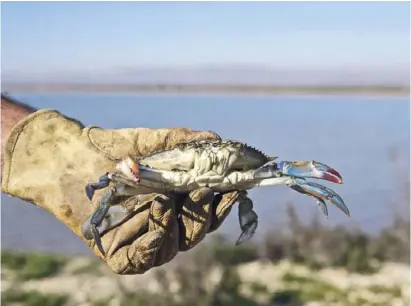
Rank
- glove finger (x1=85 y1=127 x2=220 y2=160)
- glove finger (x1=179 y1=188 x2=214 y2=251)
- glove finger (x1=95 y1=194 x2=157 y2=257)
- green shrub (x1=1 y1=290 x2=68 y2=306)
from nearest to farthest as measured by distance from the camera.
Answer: glove finger (x1=179 y1=188 x2=214 y2=251) < glove finger (x1=95 y1=194 x2=157 y2=257) < glove finger (x1=85 y1=127 x2=220 y2=160) < green shrub (x1=1 y1=290 x2=68 y2=306)

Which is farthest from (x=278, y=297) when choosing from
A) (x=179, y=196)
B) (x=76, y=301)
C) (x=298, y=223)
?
(x=179, y=196)

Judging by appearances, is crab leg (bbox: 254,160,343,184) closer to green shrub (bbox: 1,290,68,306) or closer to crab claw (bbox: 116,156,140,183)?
crab claw (bbox: 116,156,140,183)

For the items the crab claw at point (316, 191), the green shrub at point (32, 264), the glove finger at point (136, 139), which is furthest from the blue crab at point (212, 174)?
the green shrub at point (32, 264)

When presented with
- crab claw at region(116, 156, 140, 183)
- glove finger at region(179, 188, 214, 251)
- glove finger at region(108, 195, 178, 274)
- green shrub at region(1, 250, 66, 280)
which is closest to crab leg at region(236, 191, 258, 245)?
glove finger at region(179, 188, 214, 251)

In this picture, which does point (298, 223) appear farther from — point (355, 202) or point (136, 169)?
point (136, 169)

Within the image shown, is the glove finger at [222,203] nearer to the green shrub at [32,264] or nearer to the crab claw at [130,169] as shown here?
the crab claw at [130,169]

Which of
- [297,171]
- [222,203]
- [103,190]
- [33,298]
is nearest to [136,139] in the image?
[103,190]
